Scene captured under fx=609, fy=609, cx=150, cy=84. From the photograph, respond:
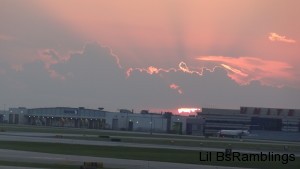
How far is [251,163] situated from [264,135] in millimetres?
148929

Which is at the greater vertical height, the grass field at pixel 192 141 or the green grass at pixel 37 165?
the green grass at pixel 37 165

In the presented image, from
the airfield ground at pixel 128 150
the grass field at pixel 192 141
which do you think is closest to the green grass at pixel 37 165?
the airfield ground at pixel 128 150

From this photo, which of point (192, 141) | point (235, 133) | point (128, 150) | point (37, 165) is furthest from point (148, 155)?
point (235, 133)

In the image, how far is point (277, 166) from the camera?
4962cm

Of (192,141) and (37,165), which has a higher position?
(37,165)

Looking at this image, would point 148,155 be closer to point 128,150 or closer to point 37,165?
point 128,150

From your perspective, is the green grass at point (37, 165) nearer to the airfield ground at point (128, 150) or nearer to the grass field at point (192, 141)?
the airfield ground at point (128, 150)

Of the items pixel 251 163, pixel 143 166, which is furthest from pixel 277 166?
pixel 143 166

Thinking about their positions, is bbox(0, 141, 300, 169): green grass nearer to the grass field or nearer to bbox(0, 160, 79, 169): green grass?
bbox(0, 160, 79, 169): green grass

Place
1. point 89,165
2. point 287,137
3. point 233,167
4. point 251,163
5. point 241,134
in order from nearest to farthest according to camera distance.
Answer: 1. point 89,165
2. point 233,167
3. point 251,163
4. point 241,134
5. point 287,137

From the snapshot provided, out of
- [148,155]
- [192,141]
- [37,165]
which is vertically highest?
[37,165]

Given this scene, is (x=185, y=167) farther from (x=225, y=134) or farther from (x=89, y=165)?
(x=225, y=134)

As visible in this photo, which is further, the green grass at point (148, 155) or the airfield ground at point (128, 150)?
the green grass at point (148, 155)

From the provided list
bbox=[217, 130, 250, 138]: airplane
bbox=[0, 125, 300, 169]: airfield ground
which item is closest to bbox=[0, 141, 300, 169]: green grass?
bbox=[0, 125, 300, 169]: airfield ground
